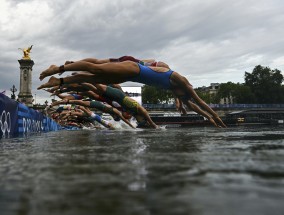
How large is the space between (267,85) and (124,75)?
103 metres

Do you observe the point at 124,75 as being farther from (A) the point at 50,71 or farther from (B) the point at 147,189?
(B) the point at 147,189

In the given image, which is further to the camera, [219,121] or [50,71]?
[219,121]

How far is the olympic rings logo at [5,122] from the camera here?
10688 millimetres

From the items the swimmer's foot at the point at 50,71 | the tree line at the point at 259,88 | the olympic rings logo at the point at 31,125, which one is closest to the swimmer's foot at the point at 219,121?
the swimmer's foot at the point at 50,71

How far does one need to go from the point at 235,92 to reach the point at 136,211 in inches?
4283

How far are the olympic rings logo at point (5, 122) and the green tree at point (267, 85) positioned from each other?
10197 cm

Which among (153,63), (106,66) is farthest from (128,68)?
(153,63)

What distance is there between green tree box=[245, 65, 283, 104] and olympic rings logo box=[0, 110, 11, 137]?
10197 centimetres

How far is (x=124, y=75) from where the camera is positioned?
9328 mm

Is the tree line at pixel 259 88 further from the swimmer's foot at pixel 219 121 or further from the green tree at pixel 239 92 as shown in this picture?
the swimmer's foot at pixel 219 121

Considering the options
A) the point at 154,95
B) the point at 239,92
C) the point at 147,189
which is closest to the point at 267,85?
the point at 239,92

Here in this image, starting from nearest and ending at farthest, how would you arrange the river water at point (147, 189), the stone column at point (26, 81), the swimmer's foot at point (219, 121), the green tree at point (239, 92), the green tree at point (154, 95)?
the river water at point (147, 189) < the swimmer's foot at point (219, 121) < the stone column at point (26, 81) < the green tree at point (239, 92) < the green tree at point (154, 95)

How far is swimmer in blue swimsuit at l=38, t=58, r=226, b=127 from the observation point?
895 cm

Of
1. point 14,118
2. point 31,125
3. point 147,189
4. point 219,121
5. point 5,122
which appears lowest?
point 147,189
